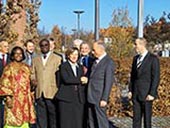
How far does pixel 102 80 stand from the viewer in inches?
334

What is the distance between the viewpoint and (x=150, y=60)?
8961 mm

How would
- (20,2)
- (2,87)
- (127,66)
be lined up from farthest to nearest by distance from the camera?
(20,2) → (127,66) → (2,87)

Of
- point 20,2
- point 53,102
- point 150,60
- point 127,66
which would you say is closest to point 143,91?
point 150,60

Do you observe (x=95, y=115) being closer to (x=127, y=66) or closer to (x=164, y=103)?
(x=127, y=66)

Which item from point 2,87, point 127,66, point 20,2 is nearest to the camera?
point 2,87

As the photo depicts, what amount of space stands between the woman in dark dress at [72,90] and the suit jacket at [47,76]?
33 centimetres

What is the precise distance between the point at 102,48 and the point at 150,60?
40.9 inches

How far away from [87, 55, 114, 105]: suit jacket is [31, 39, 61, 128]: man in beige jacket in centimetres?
117

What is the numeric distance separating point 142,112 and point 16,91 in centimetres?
250

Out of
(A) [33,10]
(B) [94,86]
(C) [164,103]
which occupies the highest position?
(A) [33,10]

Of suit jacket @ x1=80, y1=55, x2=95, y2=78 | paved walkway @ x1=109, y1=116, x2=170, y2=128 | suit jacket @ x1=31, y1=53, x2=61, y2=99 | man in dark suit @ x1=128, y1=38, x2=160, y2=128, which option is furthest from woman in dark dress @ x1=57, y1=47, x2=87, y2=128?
paved walkway @ x1=109, y1=116, x2=170, y2=128

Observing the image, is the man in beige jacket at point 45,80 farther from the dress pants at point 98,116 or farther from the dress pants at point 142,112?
the dress pants at point 142,112

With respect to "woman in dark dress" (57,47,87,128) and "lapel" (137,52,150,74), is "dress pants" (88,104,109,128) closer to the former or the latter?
"woman in dark dress" (57,47,87,128)

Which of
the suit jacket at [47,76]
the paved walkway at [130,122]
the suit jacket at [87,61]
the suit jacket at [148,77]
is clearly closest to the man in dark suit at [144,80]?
the suit jacket at [148,77]
